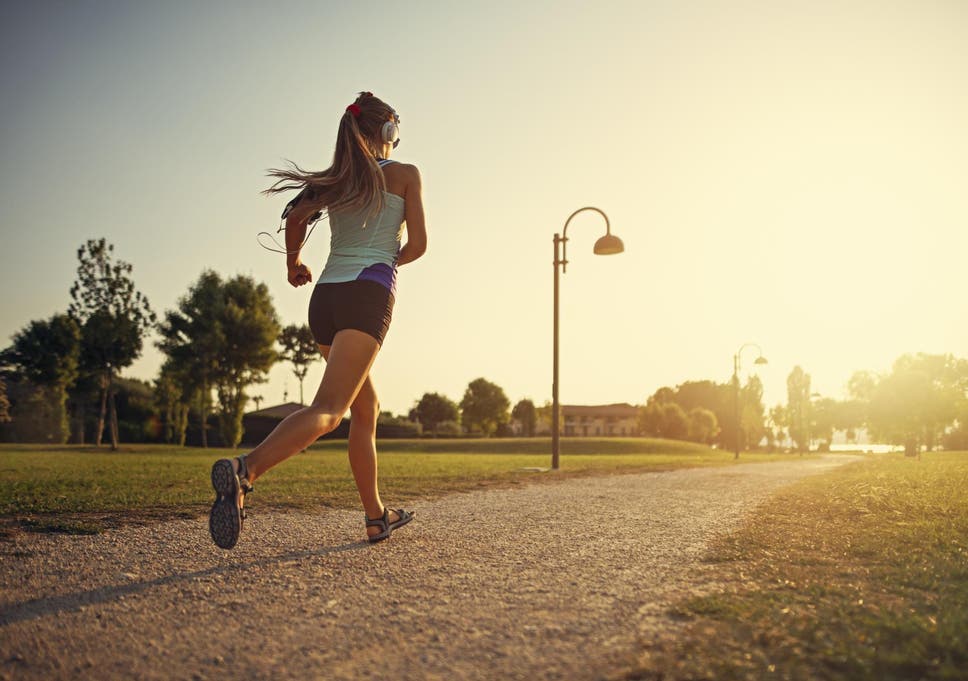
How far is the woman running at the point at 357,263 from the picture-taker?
329 centimetres

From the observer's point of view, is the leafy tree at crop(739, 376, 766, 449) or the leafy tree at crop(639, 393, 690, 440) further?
the leafy tree at crop(739, 376, 766, 449)

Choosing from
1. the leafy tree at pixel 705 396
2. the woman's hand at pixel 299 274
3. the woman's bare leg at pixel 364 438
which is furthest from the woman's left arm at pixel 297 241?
the leafy tree at pixel 705 396

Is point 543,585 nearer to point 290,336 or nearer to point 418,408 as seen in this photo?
point 290,336

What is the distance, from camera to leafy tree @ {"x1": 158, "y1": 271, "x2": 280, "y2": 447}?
35281 mm

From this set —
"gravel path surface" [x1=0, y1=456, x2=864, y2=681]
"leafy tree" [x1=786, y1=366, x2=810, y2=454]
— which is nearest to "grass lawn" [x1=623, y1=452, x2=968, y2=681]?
"gravel path surface" [x1=0, y1=456, x2=864, y2=681]

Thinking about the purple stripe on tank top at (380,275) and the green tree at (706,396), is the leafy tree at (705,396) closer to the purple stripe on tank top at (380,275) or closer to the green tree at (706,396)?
the green tree at (706,396)

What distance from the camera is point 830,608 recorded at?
7.61 ft

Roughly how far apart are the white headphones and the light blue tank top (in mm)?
422

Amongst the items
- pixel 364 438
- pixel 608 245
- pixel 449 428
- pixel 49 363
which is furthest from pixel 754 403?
pixel 364 438

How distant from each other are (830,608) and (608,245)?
1294cm

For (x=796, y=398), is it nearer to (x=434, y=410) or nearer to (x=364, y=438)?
(x=434, y=410)

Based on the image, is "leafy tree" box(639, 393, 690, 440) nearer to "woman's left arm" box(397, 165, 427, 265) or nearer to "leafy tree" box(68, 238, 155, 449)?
"leafy tree" box(68, 238, 155, 449)

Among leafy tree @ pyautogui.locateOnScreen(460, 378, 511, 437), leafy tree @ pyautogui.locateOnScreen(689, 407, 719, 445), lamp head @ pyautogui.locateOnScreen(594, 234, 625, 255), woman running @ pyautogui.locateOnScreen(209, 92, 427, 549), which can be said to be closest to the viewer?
woman running @ pyautogui.locateOnScreen(209, 92, 427, 549)

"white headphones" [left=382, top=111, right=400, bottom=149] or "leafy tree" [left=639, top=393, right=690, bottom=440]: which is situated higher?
"white headphones" [left=382, top=111, right=400, bottom=149]
